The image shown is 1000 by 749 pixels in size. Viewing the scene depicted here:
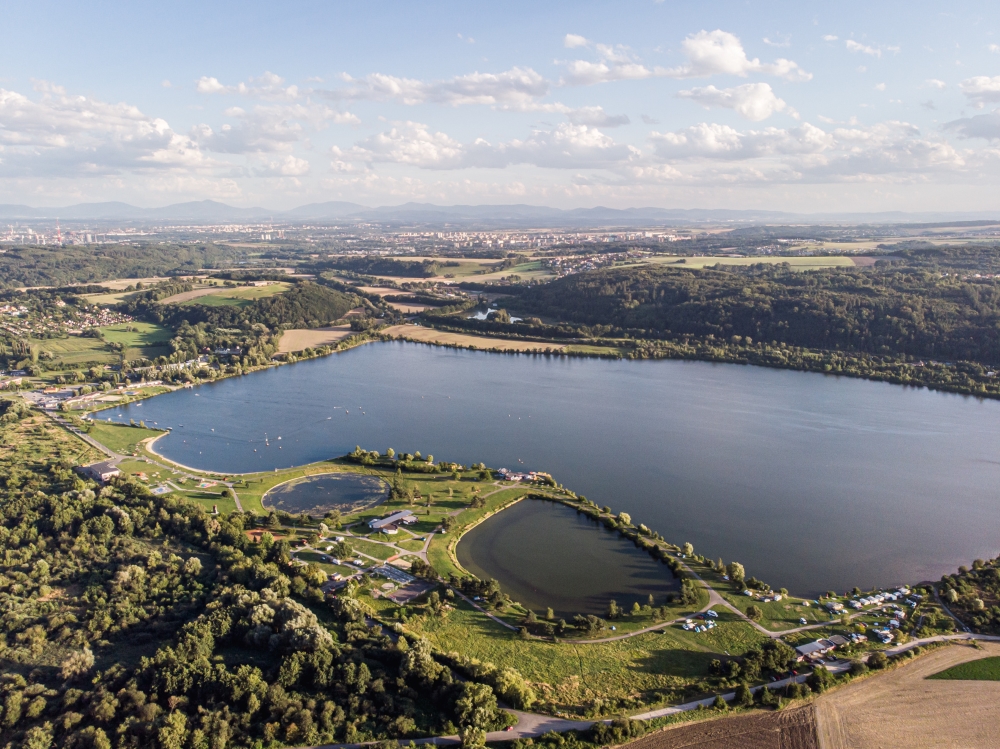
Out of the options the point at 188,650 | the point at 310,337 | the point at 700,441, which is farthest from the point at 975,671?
the point at 310,337

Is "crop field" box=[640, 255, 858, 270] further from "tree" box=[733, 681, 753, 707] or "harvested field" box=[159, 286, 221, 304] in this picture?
"tree" box=[733, 681, 753, 707]

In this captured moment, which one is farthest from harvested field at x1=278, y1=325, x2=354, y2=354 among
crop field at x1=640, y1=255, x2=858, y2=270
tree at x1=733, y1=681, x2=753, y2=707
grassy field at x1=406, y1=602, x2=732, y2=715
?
tree at x1=733, y1=681, x2=753, y2=707

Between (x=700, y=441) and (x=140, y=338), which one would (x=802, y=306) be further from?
(x=140, y=338)

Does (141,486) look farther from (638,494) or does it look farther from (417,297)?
(417,297)

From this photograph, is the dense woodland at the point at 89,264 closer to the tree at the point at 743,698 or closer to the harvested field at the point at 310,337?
the harvested field at the point at 310,337

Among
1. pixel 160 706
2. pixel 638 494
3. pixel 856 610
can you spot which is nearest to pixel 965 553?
pixel 856 610

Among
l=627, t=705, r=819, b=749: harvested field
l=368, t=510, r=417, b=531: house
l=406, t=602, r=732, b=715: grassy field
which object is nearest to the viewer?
l=627, t=705, r=819, b=749: harvested field

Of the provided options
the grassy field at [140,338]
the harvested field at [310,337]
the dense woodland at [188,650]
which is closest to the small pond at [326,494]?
the dense woodland at [188,650]
